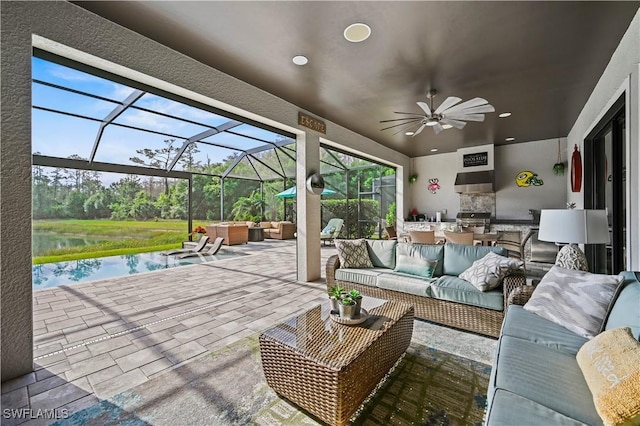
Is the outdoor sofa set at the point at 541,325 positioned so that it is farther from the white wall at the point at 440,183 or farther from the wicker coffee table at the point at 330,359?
the white wall at the point at 440,183

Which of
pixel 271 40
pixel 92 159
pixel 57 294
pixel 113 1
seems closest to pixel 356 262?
pixel 271 40

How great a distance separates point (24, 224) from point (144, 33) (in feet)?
6.67

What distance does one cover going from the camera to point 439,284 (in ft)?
9.82

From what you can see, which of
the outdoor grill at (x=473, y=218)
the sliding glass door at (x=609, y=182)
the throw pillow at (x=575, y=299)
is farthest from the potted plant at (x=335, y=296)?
the outdoor grill at (x=473, y=218)

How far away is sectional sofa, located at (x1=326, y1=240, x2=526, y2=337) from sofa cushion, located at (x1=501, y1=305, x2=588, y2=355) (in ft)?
2.02

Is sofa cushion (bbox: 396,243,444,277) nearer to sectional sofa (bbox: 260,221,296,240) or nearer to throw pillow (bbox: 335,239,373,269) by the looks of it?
throw pillow (bbox: 335,239,373,269)

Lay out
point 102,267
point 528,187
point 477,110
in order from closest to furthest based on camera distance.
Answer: point 477,110 → point 102,267 → point 528,187

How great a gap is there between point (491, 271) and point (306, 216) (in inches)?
112

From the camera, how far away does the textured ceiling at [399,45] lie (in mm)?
Answer: 2350

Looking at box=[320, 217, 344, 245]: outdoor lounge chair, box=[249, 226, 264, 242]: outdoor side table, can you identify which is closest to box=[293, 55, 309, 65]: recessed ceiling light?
box=[320, 217, 344, 245]: outdoor lounge chair

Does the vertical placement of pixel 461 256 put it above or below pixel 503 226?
below

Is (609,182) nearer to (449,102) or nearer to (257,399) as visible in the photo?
(449,102)

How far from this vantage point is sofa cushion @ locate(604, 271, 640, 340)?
1443mm

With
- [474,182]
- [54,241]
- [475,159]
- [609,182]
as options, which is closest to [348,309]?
[609,182]
